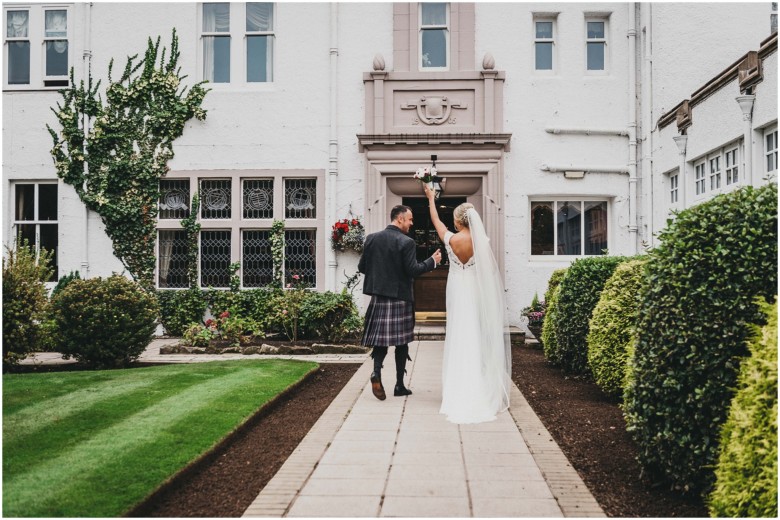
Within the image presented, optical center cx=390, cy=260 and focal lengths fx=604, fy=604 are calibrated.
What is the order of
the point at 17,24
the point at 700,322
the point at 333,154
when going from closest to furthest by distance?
the point at 700,322
the point at 333,154
the point at 17,24

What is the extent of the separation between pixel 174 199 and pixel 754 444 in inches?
507

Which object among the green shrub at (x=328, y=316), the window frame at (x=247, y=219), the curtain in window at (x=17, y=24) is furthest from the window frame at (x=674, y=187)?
the curtain in window at (x=17, y=24)

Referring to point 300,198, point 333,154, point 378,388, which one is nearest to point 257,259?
point 300,198

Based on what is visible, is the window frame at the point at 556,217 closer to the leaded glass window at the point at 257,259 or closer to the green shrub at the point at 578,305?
the green shrub at the point at 578,305

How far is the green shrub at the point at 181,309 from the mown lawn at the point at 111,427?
15.1 feet

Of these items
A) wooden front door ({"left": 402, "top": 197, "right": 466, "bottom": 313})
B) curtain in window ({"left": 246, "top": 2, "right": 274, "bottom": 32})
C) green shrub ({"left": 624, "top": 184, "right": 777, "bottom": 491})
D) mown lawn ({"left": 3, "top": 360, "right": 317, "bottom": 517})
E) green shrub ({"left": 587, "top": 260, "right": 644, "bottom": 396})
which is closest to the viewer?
green shrub ({"left": 624, "top": 184, "right": 777, "bottom": 491})

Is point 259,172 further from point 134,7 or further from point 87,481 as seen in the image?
point 87,481

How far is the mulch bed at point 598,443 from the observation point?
12.8 ft

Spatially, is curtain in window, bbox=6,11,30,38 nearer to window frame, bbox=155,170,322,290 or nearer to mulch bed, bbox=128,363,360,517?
window frame, bbox=155,170,322,290

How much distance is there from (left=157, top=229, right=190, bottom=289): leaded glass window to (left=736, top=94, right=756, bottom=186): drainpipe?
434 inches

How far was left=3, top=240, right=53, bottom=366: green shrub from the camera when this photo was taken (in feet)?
27.1

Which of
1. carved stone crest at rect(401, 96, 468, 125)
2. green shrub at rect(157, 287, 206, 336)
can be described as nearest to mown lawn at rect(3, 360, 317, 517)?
green shrub at rect(157, 287, 206, 336)

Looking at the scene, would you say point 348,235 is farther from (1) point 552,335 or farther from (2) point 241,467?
(2) point 241,467

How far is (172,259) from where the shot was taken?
13.8 m
